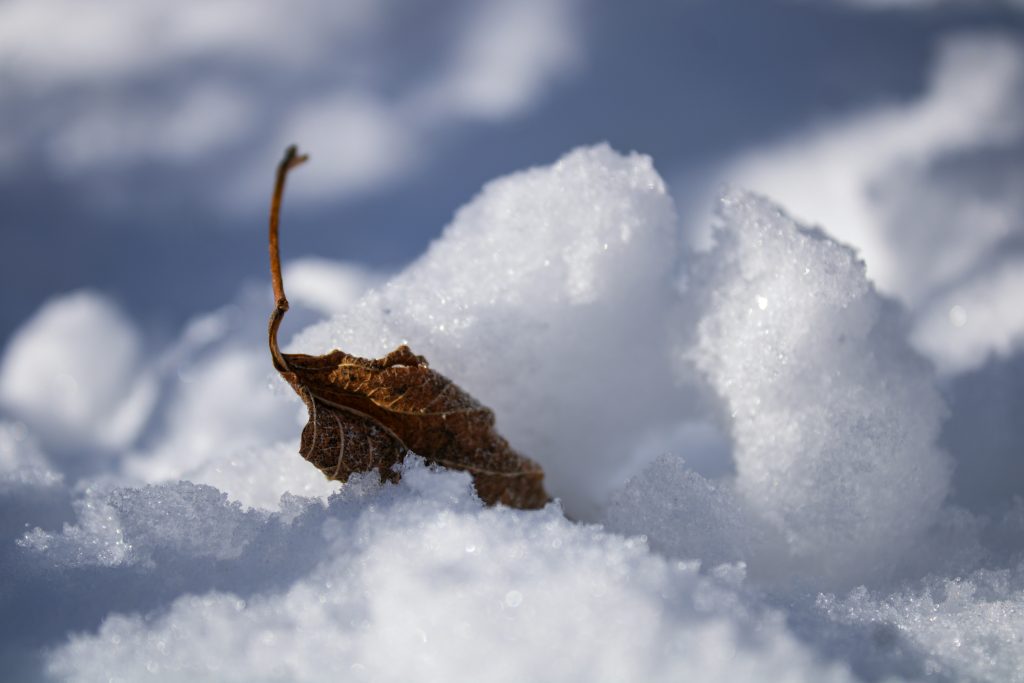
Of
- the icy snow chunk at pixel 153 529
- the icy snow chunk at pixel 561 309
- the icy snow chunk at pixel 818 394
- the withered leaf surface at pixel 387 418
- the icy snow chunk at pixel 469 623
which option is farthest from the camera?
the icy snow chunk at pixel 561 309

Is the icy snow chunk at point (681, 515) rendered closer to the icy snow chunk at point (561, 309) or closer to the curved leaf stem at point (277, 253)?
the icy snow chunk at point (561, 309)

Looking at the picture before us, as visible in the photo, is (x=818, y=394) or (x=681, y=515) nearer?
(x=681, y=515)

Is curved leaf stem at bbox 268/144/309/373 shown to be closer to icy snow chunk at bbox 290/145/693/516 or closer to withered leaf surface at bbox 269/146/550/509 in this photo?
withered leaf surface at bbox 269/146/550/509

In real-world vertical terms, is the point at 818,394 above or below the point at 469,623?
above

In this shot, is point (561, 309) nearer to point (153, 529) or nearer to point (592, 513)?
point (592, 513)

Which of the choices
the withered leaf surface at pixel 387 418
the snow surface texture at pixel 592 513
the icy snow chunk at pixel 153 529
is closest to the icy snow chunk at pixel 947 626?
the snow surface texture at pixel 592 513

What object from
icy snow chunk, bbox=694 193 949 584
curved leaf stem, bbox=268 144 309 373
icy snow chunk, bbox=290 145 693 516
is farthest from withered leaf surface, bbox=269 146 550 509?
icy snow chunk, bbox=694 193 949 584

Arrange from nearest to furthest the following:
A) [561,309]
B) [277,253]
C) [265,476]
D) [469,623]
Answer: [469,623] < [277,253] < [265,476] < [561,309]

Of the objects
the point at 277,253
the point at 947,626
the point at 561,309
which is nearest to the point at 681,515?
the point at 947,626

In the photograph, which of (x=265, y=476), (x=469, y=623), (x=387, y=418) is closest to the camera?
(x=469, y=623)
